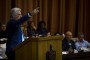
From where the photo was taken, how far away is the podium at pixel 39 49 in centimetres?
329

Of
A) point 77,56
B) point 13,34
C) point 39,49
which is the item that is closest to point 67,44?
point 77,56

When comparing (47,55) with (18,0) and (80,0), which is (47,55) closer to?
(18,0)

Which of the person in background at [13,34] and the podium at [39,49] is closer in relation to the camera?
the podium at [39,49]

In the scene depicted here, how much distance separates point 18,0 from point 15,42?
656 centimetres

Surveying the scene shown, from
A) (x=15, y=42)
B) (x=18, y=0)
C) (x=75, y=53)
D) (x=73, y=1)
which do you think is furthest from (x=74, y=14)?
(x=15, y=42)

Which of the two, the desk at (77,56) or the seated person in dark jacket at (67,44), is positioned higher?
the seated person in dark jacket at (67,44)

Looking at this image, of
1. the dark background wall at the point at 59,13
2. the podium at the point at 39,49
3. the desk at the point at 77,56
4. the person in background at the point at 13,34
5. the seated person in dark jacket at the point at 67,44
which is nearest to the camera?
the podium at the point at 39,49

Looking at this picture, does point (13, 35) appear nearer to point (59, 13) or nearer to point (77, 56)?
point (77, 56)

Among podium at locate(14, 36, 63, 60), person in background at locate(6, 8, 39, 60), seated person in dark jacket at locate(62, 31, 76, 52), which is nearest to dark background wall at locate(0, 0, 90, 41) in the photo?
seated person in dark jacket at locate(62, 31, 76, 52)

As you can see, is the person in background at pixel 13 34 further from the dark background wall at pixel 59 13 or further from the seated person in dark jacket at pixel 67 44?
the dark background wall at pixel 59 13

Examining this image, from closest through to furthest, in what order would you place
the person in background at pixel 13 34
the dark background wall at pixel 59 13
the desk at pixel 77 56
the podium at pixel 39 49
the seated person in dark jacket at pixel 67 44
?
the podium at pixel 39 49
the person in background at pixel 13 34
the desk at pixel 77 56
the seated person in dark jacket at pixel 67 44
the dark background wall at pixel 59 13

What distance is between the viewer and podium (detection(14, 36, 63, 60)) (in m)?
3.29

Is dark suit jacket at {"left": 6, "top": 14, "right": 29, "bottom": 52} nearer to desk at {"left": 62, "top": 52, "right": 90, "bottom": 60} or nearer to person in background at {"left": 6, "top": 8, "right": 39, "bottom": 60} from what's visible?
person in background at {"left": 6, "top": 8, "right": 39, "bottom": 60}

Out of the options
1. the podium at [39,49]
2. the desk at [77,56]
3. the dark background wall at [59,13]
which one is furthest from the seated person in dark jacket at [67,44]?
the podium at [39,49]
